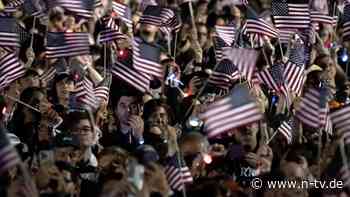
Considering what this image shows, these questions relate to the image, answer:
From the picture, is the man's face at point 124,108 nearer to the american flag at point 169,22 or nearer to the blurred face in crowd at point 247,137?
the blurred face in crowd at point 247,137

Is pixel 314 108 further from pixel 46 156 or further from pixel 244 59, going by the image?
pixel 46 156

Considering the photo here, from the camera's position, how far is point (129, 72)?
1116 cm

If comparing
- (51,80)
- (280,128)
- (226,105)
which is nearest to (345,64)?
(280,128)

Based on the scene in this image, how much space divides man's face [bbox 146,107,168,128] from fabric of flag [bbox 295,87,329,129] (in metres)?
1.52

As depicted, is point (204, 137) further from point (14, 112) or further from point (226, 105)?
point (14, 112)

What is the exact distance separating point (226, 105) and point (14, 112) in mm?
3250

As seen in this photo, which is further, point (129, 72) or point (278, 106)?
point (278, 106)

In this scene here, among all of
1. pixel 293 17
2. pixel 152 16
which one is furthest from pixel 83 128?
pixel 293 17

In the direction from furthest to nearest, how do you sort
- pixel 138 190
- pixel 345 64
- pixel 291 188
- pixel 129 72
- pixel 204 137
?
pixel 345 64, pixel 129 72, pixel 204 137, pixel 291 188, pixel 138 190

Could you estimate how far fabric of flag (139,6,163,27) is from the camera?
13.9 meters

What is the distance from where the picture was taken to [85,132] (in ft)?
34.1

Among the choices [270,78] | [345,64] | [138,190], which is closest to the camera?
[138,190]

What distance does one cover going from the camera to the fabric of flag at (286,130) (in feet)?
38.4

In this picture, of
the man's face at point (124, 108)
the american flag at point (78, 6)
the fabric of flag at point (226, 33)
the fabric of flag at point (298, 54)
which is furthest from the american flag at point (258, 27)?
the man's face at point (124, 108)
